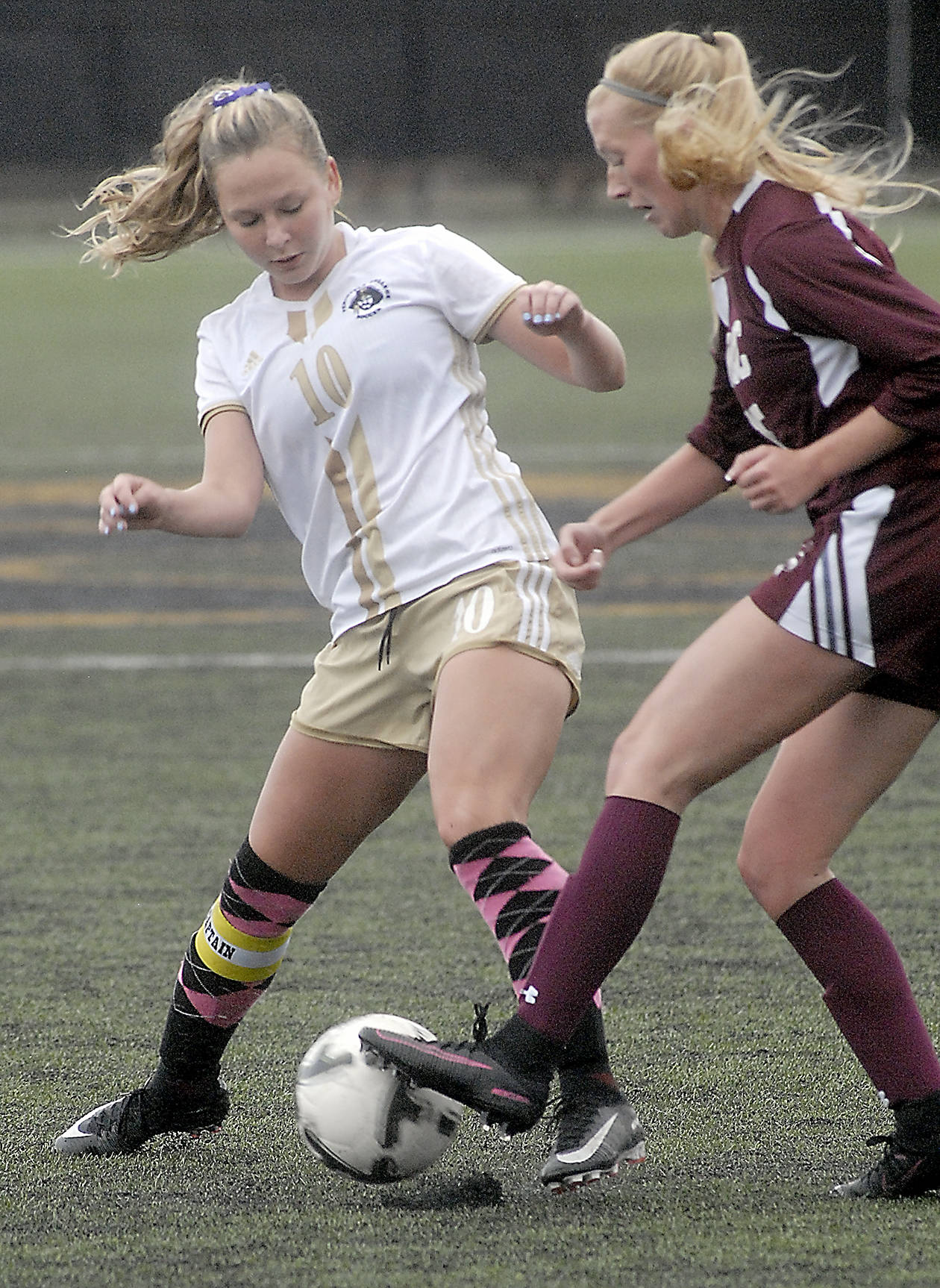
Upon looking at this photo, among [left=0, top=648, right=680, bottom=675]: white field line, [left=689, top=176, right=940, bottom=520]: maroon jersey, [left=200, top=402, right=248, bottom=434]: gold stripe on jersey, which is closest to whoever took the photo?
[left=689, top=176, right=940, bottom=520]: maroon jersey

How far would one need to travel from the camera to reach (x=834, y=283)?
2580mm

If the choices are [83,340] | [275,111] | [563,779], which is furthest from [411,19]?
[275,111]

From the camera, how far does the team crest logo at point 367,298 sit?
3174mm

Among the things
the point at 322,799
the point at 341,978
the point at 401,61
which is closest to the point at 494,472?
the point at 322,799

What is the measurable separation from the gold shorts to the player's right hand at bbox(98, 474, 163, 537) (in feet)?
1.31

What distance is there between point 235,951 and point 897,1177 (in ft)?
3.80

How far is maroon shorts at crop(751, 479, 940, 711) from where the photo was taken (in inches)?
104

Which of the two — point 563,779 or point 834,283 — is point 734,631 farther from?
point 563,779

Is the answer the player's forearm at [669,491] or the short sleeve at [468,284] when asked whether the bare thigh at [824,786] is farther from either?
the short sleeve at [468,284]

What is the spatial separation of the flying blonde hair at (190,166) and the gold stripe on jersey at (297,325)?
206 millimetres

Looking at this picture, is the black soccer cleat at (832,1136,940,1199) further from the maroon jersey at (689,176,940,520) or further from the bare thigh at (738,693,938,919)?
the maroon jersey at (689,176,940,520)

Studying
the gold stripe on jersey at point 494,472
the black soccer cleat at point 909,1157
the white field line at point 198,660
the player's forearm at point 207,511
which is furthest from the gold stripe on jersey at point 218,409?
the white field line at point 198,660

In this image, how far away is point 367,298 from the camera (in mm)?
3184

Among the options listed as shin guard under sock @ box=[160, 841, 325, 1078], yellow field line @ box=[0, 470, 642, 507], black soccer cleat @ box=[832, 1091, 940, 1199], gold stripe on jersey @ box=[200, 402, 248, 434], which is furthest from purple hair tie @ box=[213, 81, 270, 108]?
yellow field line @ box=[0, 470, 642, 507]
